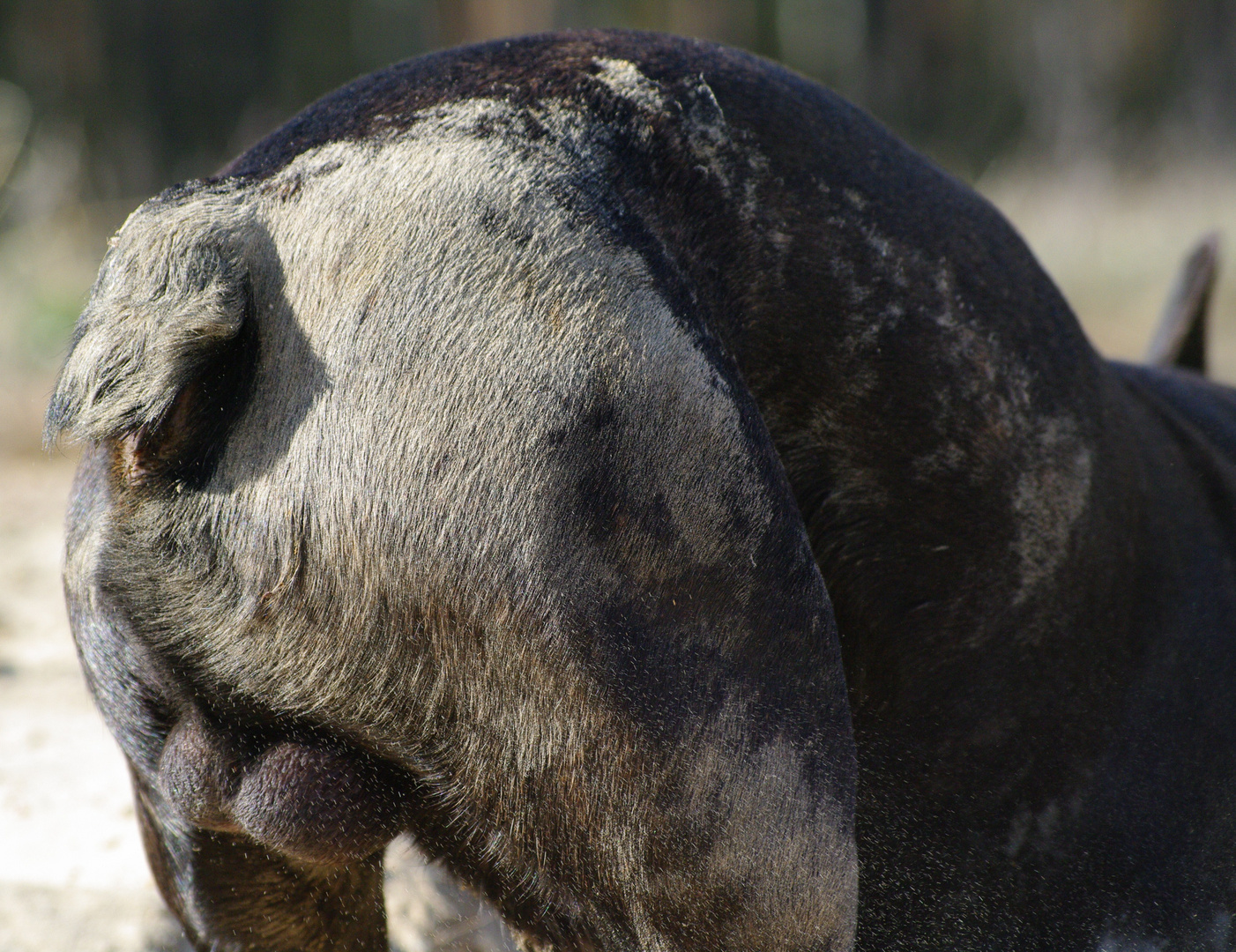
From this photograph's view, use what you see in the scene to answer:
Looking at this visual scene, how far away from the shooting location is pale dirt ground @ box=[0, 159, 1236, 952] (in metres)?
2.43

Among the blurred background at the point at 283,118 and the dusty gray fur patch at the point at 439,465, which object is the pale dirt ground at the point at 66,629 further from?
the dusty gray fur patch at the point at 439,465

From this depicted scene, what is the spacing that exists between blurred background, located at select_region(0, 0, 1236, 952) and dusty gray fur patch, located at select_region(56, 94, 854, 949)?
0.85 m

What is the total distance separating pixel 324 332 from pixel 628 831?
2.19ft

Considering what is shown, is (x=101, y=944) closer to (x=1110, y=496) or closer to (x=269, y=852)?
(x=269, y=852)

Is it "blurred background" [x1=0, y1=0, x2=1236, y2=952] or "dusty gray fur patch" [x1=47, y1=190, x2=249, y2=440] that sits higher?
"dusty gray fur patch" [x1=47, y1=190, x2=249, y2=440]

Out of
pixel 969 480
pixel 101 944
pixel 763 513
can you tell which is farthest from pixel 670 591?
pixel 101 944

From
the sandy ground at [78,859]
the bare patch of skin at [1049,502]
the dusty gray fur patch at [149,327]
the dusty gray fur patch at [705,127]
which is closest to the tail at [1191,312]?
the bare patch of skin at [1049,502]

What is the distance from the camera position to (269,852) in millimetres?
1633

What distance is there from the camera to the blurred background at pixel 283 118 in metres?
2.68

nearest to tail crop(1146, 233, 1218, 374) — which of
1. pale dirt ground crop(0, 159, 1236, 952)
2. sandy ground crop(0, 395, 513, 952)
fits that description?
sandy ground crop(0, 395, 513, 952)

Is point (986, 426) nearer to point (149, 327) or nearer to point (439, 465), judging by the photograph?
point (439, 465)

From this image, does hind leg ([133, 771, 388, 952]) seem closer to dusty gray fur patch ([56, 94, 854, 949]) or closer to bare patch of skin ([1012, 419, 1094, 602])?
dusty gray fur patch ([56, 94, 854, 949])

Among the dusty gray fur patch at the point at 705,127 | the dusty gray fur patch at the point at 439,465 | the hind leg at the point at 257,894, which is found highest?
the dusty gray fur patch at the point at 705,127

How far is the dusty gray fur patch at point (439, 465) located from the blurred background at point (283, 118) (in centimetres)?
85
